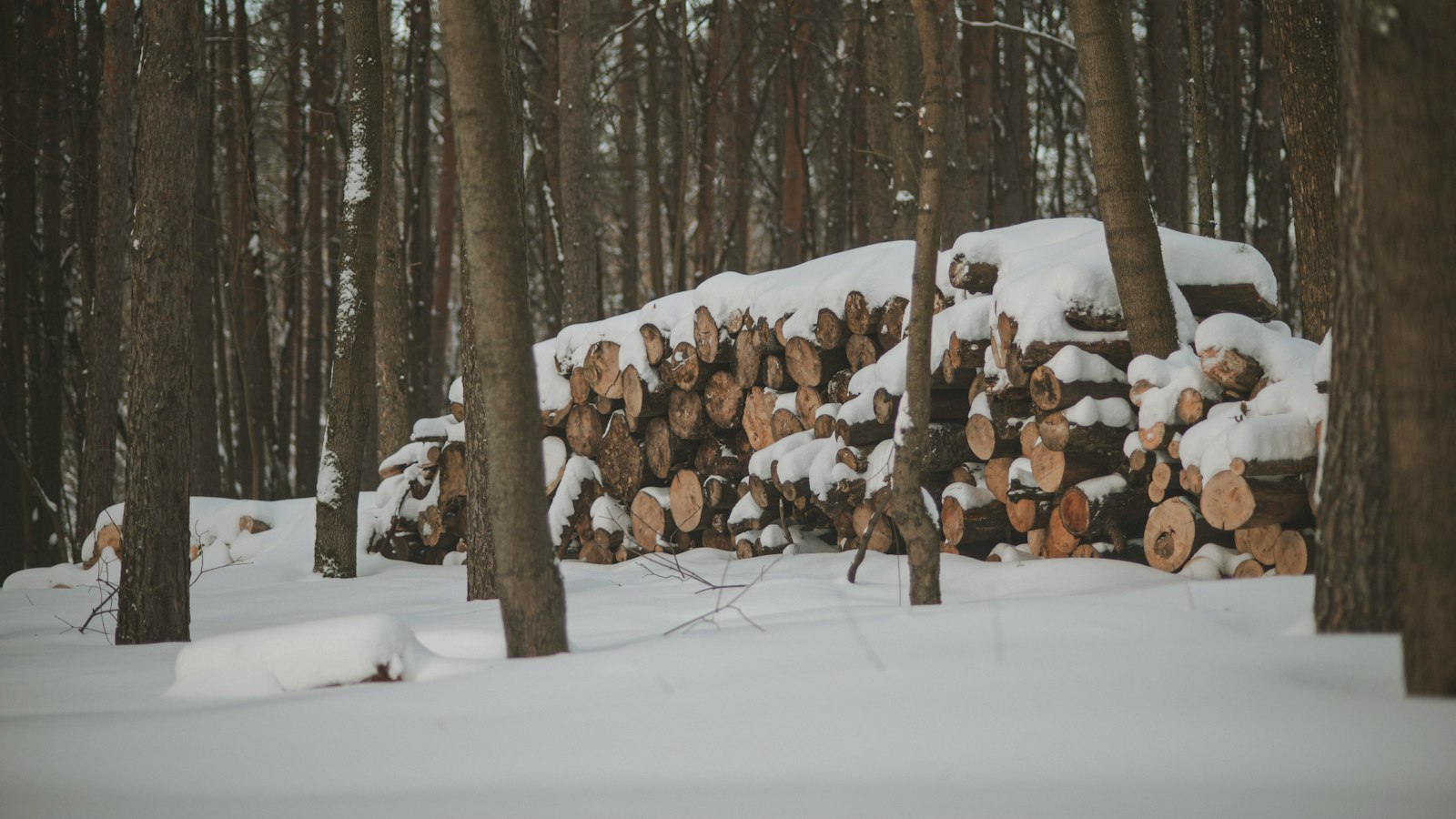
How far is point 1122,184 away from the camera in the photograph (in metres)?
4.33

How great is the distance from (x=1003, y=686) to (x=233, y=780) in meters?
1.47

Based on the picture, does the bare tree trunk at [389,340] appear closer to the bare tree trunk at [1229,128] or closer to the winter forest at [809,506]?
the winter forest at [809,506]

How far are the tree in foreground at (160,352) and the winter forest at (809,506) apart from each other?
0.05 feet

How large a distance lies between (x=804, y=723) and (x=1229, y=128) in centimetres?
1406

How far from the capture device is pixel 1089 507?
431cm

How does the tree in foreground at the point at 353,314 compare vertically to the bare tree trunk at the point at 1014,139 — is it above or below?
below

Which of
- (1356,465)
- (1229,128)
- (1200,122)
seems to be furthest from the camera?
(1229,128)

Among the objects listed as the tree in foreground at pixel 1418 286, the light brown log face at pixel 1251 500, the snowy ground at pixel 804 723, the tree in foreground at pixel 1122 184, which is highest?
the tree in foreground at pixel 1122 184

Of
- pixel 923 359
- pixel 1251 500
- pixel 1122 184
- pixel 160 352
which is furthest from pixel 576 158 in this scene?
pixel 1251 500

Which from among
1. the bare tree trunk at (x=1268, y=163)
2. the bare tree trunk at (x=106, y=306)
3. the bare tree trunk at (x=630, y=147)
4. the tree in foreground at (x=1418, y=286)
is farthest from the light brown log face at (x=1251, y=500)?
the bare tree trunk at (x=630, y=147)

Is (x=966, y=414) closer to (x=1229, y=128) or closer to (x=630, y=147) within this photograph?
(x=630, y=147)

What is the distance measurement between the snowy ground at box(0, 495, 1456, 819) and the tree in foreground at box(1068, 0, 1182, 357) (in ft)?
4.98

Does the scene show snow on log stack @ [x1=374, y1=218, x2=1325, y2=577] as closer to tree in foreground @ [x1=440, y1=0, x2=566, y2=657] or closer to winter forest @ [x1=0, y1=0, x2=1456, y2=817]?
winter forest @ [x1=0, y1=0, x2=1456, y2=817]

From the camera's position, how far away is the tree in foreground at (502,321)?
282cm
